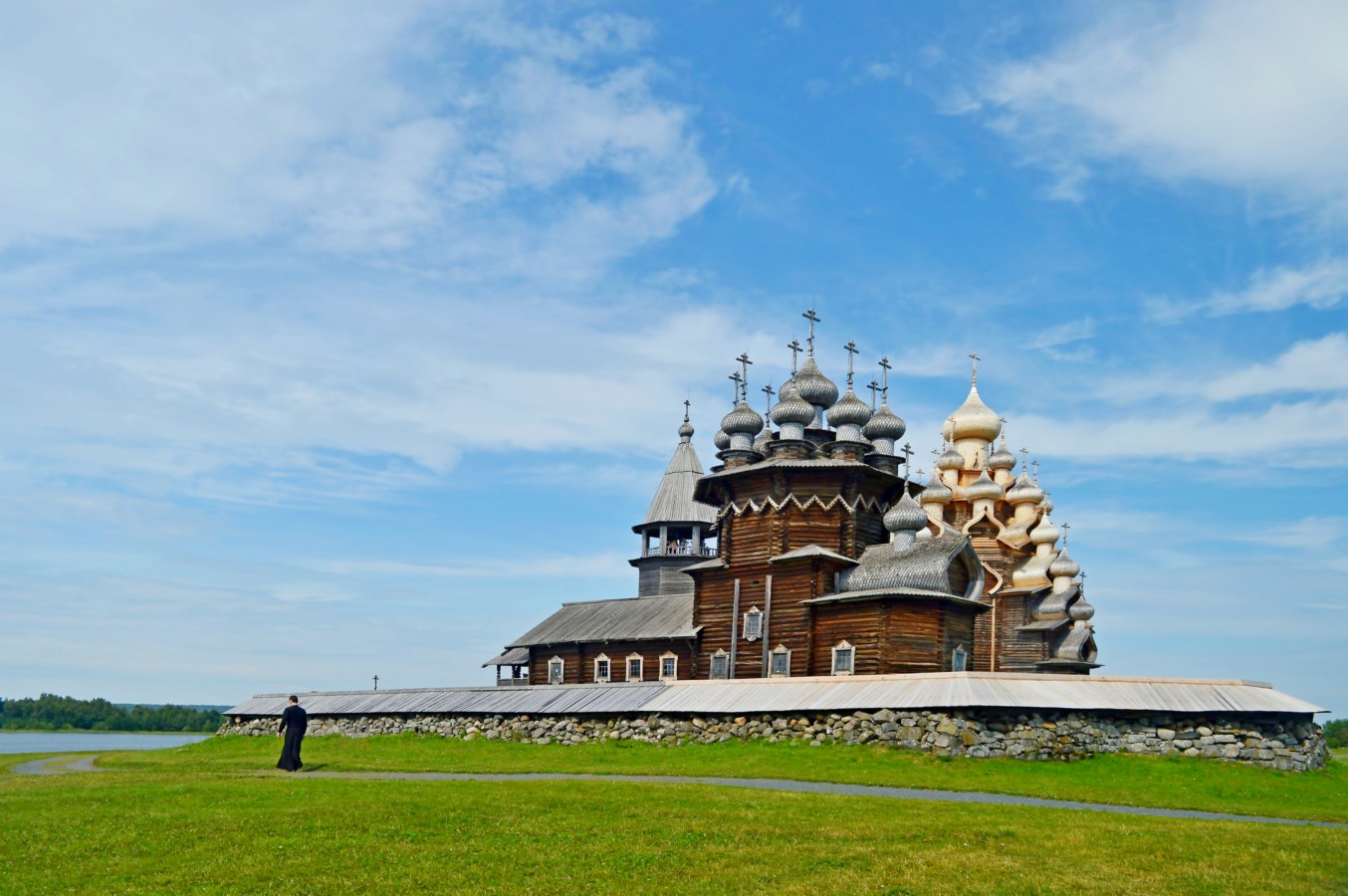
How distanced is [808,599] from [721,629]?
4043 mm

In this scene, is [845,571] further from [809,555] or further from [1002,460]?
[1002,460]

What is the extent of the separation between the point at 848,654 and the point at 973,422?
53.9 feet

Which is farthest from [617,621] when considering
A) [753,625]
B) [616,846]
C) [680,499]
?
[616,846]

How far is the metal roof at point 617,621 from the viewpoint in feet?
151

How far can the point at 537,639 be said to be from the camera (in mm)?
51406

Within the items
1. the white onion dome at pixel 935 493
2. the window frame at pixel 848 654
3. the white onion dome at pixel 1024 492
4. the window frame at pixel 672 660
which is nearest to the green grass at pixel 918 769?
the window frame at pixel 848 654

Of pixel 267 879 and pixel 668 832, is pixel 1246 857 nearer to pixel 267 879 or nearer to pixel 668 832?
pixel 668 832

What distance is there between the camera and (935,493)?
44.4 metres

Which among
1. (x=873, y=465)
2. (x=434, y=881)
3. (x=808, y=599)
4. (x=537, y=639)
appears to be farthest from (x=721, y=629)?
(x=434, y=881)

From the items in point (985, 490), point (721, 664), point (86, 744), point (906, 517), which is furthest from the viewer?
point (86, 744)

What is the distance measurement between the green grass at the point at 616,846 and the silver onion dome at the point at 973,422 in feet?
108

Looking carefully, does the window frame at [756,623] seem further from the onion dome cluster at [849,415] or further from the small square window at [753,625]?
the onion dome cluster at [849,415]

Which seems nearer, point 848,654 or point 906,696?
point 906,696

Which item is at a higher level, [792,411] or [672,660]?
[792,411]
